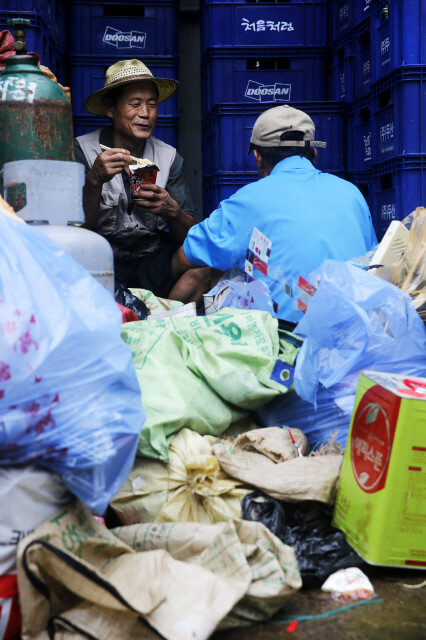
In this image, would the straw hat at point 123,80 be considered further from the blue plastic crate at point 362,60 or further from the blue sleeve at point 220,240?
the blue sleeve at point 220,240

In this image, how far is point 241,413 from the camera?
2.46 metres

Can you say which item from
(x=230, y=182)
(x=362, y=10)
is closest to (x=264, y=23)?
(x=362, y=10)

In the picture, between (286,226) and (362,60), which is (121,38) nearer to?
(362,60)

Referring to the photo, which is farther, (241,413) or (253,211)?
(253,211)

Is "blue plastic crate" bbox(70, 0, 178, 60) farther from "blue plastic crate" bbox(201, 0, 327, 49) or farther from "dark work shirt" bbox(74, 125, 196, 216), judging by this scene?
"dark work shirt" bbox(74, 125, 196, 216)

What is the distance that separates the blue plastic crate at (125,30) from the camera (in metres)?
4.55

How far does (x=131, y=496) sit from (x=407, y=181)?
7.37ft

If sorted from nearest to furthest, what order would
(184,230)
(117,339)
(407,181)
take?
(117,339) < (407,181) < (184,230)

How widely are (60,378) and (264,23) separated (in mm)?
3374

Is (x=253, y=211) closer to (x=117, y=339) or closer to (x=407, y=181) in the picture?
(x=407, y=181)

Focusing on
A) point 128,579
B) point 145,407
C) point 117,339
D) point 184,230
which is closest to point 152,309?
point 184,230

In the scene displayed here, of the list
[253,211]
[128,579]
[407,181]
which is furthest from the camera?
[407,181]

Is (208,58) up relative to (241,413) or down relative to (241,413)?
up

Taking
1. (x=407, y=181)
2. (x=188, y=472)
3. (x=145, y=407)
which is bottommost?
(x=188, y=472)
